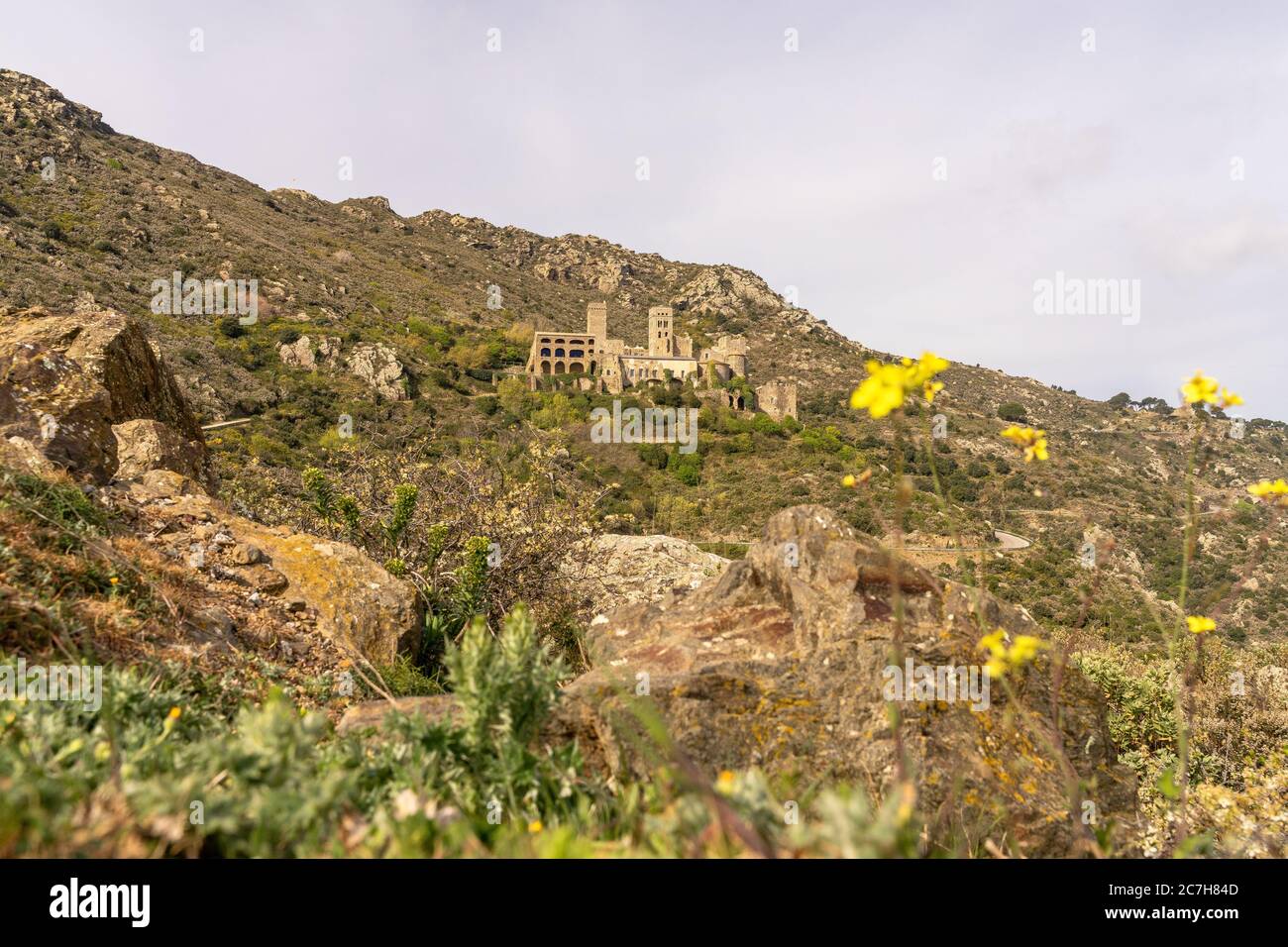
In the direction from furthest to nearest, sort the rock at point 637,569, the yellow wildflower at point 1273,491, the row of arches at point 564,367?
the row of arches at point 564,367 < the rock at point 637,569 < the yellow wildflower at point 1273,491

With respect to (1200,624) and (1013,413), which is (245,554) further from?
(1013,413)

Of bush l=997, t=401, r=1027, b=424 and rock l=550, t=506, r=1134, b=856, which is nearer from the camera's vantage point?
rock l=550, t=506, r=1134, b=856

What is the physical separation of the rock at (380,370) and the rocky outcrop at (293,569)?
42623 mm

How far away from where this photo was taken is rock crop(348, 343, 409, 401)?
4578 cm

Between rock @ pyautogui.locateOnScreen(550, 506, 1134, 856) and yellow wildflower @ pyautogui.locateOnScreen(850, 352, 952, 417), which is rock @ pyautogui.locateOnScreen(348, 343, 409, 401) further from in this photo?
yellow wildflower @ pyautogui.locateOnScreen(850, 352, 952, 417)

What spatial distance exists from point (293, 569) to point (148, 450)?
7.83 ft

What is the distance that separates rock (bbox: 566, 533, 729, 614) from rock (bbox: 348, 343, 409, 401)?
37.9 m

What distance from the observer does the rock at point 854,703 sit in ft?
9.20

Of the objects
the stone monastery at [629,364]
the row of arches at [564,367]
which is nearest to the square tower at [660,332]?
the stone monastery at [629,364]

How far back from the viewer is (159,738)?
1837mm

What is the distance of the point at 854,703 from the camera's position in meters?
3.15

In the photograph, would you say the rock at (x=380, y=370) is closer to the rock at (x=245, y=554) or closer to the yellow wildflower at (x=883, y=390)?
the rock at (x=245, y=554)

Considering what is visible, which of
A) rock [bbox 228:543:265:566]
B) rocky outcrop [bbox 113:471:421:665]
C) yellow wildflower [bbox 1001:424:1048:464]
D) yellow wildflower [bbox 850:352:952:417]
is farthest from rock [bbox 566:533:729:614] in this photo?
yellow wildflower [bbox 850:352:952:417]

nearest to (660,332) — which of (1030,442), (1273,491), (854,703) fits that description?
(854,703)
